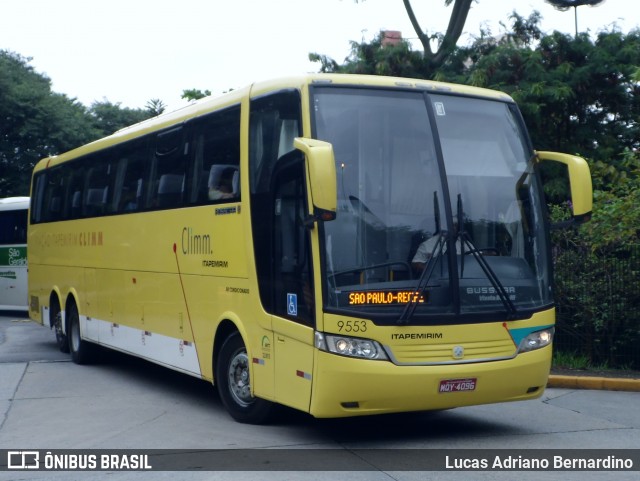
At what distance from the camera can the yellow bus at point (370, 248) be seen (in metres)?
8.22

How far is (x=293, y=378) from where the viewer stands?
8625mm

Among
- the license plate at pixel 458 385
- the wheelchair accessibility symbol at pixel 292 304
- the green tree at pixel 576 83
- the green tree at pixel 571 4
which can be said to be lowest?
the license plate at pixel 458 385

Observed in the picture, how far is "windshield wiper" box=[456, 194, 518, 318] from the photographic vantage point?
8578mm

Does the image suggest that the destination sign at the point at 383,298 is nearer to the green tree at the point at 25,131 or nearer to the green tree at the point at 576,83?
the green tree at the point at 576,83

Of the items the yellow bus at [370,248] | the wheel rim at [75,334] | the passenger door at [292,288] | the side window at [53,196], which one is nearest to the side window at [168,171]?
the yellow bus at [370,248]

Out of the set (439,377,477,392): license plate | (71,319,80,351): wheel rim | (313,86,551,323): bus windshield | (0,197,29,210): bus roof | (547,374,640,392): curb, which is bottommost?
(547,374,640,392): curb

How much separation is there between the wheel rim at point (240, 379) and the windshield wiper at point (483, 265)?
2551mm

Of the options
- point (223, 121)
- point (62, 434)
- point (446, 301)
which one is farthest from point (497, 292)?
point (62, 434)

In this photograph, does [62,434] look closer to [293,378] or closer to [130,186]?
[293,378]

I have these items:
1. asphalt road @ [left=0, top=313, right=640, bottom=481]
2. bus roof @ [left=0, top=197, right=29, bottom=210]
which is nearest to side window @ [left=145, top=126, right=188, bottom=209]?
asphalt road @ [left=0, top=313, right=640, bottom=481]

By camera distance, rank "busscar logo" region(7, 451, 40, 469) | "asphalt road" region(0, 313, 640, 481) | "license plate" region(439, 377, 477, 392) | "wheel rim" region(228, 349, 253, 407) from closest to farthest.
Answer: "asphalt road" region(0, 313, 640, 481)
"busscar logo" region(7, 451, 40, 469)
"license plate" region(439, 377, 477, 392)
"wheel rim" region(228, 349, 253, 407)

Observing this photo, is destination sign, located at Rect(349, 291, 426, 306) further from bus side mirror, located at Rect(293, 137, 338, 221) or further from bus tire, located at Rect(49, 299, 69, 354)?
bus tire, located at Rect(49, 299, 69, 354)

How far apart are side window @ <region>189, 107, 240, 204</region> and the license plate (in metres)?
2.89

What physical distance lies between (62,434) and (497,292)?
4.44 meters
